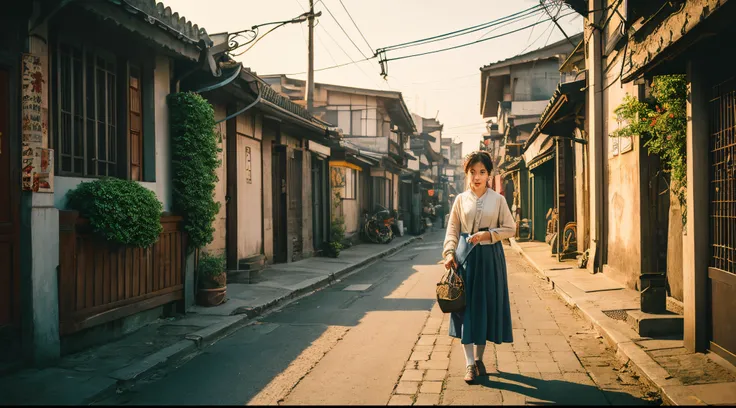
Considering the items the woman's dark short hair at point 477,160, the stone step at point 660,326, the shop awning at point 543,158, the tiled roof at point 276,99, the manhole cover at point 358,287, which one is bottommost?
the manhole cover at point 358,287

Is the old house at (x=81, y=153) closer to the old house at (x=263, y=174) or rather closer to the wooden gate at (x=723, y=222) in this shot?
the old house at (x=263, y=174)

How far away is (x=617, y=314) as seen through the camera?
326 inches

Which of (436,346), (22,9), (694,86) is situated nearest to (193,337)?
(436,346)

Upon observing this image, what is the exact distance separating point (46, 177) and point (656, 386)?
602 centimetres

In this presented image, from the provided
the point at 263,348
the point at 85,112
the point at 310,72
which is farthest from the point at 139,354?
the point at 310,72

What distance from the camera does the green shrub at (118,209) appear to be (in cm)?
664

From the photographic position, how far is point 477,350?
18.5ft

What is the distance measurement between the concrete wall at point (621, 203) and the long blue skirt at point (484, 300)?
5442 millimetres

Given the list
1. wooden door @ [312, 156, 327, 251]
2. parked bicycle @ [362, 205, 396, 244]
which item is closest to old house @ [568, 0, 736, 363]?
wooden door @ [312, 156, 327, 251]

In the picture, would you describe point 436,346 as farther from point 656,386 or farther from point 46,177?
point 46,177

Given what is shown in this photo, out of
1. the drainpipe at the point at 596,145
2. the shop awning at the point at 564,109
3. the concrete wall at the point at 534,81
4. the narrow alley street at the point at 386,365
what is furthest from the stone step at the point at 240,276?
the concrete wall at the point at 534,81

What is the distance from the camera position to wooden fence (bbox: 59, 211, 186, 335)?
6.30 metres

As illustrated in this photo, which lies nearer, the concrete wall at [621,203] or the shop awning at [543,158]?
the concrete wall at [621,203]

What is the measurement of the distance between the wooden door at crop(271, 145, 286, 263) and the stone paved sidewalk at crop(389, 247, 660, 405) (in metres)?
8.43
